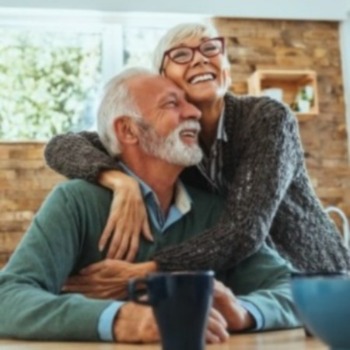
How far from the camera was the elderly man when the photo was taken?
0.99 m

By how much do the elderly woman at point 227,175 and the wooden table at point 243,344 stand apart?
1.03ft

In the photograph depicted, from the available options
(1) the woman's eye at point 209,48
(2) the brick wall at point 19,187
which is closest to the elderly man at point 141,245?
(1) the woman's eye at point 209,48

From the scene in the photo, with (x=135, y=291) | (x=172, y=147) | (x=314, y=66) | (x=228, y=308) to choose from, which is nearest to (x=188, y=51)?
(x=172, y=147)

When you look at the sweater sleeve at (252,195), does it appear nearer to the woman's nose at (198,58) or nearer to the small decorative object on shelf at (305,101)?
the woman's nose at (198,58)

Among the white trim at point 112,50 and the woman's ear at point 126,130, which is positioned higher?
the white trim at point 112,50

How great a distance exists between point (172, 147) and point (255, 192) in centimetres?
25

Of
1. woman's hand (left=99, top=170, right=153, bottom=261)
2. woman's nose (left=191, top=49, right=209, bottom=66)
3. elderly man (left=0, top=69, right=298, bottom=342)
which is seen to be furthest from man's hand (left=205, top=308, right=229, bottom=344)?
woman's nose (left=191, top=49, right=209, bottom=66)

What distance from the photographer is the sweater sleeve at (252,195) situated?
4.27 feet

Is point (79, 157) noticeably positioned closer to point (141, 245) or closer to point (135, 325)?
point (141, 245)

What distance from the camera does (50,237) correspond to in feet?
4.22

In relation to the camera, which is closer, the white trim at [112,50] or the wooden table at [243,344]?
the wooden table at [243,344]

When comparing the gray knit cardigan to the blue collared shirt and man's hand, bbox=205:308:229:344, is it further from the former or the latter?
man's hand, bbox=205:308:229:344

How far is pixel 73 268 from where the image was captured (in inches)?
Result: 52.7

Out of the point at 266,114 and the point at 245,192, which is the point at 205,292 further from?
the point at 266,114
